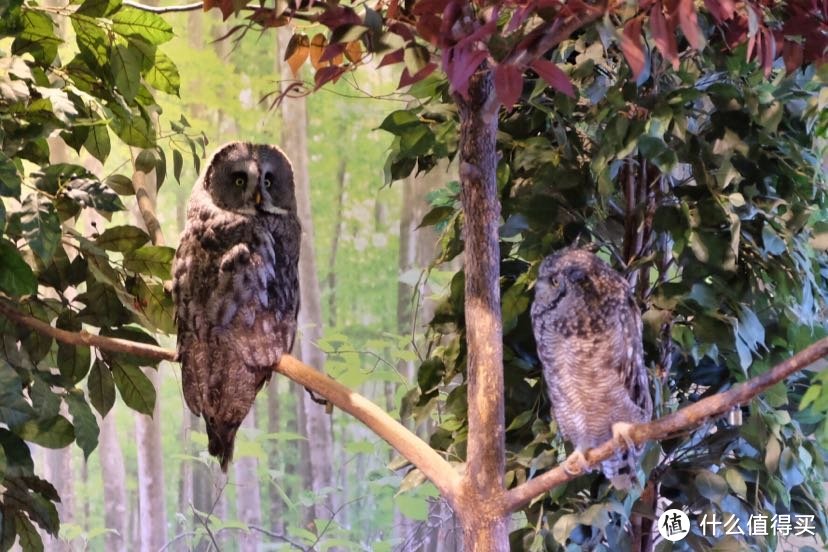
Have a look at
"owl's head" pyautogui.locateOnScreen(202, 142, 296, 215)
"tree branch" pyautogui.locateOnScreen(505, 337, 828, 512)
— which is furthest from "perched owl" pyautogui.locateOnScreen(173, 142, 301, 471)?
A: "tree branch" pyautogui.locateOnScreen(505, 337, 828, 512)

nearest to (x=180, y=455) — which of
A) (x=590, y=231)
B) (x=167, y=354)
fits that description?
(x=167, y=354)

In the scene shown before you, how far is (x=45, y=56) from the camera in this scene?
1.36 meters

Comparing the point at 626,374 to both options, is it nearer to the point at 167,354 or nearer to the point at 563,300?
the point at 563,300

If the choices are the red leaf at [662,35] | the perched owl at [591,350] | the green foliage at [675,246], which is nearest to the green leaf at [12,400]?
the green foliage at [675,246]

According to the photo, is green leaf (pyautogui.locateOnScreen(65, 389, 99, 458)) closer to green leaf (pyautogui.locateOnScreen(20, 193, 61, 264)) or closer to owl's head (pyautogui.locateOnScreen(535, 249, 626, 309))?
green leaf (pyautogui.locateOnScreen(20, 193, 61, 264))

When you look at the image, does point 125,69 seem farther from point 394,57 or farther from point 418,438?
point 418,438

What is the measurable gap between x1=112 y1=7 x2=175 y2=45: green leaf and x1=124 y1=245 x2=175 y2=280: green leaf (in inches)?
12.3

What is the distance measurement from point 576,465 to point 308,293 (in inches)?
55.3

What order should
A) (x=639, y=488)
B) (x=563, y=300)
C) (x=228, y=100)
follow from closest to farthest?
(x=563, y=300), (x=639, y=488), (x=228, y=100)

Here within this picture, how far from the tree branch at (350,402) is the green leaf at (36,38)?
37cm

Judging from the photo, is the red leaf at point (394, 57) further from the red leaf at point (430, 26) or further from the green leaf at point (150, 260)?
the green leaf at point (150, 260)

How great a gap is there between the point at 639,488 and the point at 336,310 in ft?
4.08

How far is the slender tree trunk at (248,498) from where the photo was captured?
7.66 ft

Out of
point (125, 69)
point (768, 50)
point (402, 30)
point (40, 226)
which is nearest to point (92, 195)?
point (40, 226)
